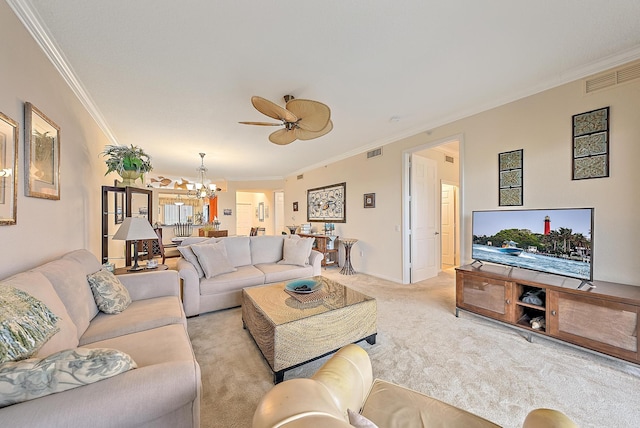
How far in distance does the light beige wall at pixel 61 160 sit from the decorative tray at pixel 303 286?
193 cm

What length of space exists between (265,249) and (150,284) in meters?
1.83

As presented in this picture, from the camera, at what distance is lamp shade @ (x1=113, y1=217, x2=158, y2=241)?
7.96 feet

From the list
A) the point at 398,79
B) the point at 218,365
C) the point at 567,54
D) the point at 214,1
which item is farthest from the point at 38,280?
the point at 567,54

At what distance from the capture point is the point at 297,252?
12.4 ft

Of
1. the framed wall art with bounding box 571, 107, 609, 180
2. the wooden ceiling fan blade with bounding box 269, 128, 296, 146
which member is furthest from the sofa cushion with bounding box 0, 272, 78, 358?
the framed wall art with bounding box 571, 107, 609, 180

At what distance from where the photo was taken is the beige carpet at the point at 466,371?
1.49 m

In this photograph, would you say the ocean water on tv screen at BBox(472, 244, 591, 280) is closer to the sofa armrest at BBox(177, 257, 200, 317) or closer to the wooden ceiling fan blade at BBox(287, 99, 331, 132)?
the wooden ceiling fan blade at BBox(287, 99, 331, 132)

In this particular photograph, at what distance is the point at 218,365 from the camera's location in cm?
192

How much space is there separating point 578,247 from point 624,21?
68.2 inches

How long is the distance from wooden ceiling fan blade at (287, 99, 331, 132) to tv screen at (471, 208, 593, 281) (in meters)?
2.10

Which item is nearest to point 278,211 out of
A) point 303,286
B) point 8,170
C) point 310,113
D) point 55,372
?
point 303,286

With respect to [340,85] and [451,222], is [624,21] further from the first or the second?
[451,222]

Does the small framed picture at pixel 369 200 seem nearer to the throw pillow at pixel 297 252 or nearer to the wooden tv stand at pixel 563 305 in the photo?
the throw pillow at pixel 297 252

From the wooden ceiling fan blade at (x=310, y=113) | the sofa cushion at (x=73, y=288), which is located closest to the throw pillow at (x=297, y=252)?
the wooden ceiling fan blade at (x=310, y=113)
